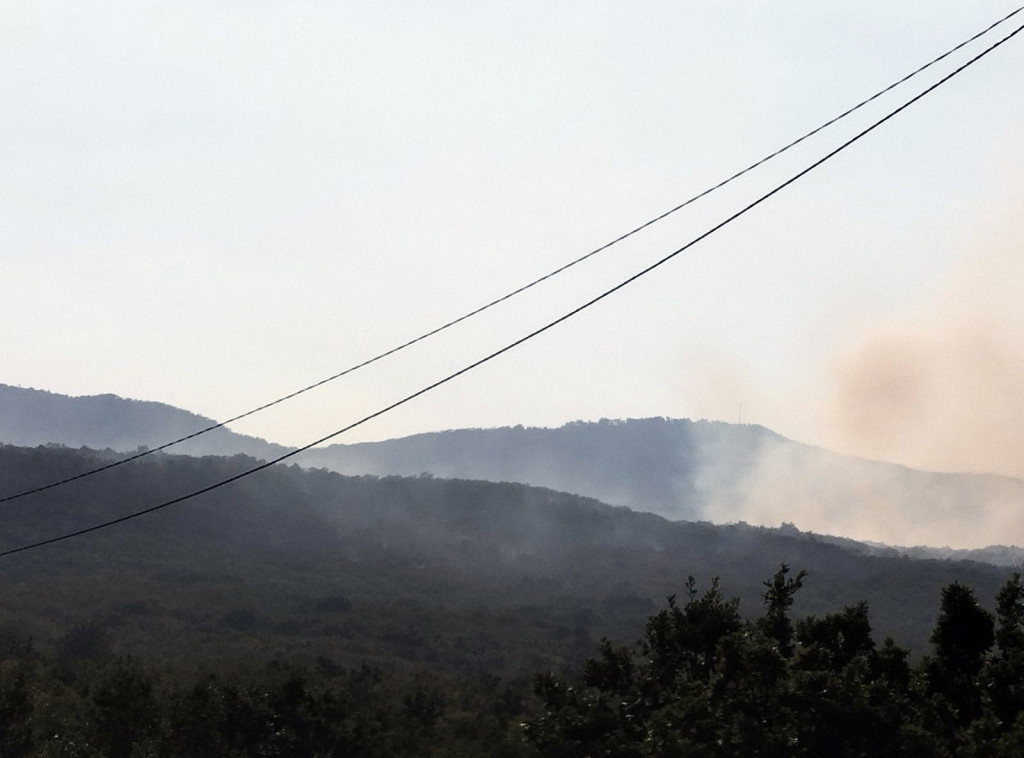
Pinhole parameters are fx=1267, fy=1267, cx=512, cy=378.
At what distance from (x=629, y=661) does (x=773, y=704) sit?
592 centimetres

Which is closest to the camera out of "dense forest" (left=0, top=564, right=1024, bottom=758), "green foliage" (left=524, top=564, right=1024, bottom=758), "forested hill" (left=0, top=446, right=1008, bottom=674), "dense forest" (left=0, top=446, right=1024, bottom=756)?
"green foliage" (left=524, top=564, right=1024, bottom=758)

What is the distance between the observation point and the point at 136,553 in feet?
453

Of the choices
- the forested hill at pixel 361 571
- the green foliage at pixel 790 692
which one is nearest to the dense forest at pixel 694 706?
the green foliage at pixel 790 692

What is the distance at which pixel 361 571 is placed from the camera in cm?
14662

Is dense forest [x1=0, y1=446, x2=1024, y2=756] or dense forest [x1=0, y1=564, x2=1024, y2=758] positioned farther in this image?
dense forest [x1=0, y1=446, x2=1024, y2=756]

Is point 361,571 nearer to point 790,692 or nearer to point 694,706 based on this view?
point 694,706

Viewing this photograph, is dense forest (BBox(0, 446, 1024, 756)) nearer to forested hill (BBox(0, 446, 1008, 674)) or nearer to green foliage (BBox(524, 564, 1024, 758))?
green foliage (BBox(524, 564, 1024, 758))

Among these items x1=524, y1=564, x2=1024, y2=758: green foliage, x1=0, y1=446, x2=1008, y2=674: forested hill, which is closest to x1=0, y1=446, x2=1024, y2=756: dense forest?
x1=524, y1=564, x2=1024, y2=758: green foliage

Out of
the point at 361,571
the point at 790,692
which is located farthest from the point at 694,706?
the point at 361,571

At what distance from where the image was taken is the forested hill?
101 meters

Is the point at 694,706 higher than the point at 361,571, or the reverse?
the point at 361,571

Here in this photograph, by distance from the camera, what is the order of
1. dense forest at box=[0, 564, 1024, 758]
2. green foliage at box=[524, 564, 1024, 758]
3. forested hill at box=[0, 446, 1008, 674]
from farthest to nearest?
forested hill at box=[0, 446, 1008, 674]
dense forest at box=[0, 564, 1024, 758]
green foliage at box=[524, 564, 1024, 758]

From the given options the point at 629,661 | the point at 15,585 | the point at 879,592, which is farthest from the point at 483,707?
the point at 879,592

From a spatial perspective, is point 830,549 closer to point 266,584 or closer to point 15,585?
point 266,584
